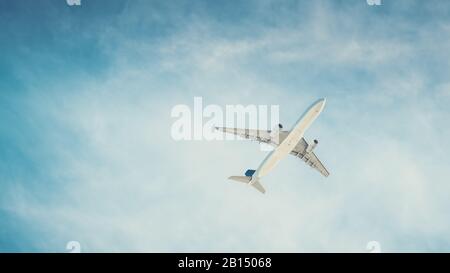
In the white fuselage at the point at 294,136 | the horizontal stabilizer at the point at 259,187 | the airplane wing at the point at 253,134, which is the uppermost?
the airplane wing at the point at 253,134

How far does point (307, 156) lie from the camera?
83.7 meters

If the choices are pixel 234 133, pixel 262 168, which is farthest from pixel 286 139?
pixel 234 133

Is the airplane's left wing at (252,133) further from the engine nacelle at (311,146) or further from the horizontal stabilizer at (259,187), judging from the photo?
the horizontal stabilizer at (259,187)

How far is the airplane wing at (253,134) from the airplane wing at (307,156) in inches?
284

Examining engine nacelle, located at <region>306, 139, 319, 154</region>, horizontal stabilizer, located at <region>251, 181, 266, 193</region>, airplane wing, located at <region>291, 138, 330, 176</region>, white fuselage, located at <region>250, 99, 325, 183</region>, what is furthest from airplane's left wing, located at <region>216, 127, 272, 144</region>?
horizontal stabilizer, located at <region>251, 181, 266, 193</region>

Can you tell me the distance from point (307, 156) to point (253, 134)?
12.3 m

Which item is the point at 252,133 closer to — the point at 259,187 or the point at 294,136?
the point at 259,187

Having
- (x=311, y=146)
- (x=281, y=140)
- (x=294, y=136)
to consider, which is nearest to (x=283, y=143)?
(x=294, y=136)

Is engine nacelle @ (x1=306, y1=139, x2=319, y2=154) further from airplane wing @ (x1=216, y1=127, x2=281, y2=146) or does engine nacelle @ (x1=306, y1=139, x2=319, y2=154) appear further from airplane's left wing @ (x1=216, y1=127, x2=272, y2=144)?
airplane's left wing @ (x1=216, y1=127, x2=272, y2=144)

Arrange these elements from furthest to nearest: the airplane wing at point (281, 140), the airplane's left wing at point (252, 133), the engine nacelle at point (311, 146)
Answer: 1. the engine nacelle at point (311, 146)
2. the airplane's left wing at point (252, 133)
3. the airplane wing at point (281, 140)

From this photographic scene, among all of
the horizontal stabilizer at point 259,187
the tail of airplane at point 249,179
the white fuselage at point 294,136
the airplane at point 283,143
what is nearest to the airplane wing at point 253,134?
the airplane at point 283,143

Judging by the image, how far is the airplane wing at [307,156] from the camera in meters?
83.0

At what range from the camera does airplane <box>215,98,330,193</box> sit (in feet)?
225
